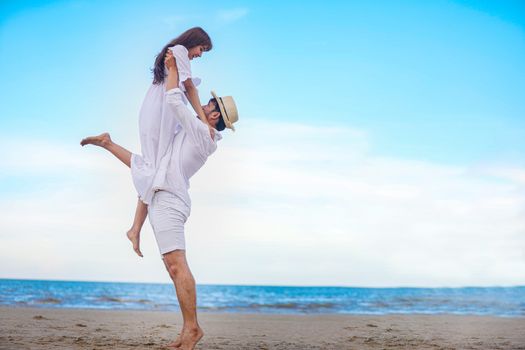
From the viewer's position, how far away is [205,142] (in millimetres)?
4008

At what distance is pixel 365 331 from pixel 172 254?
3667 mm

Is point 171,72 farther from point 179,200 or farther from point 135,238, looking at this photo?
point 135,238

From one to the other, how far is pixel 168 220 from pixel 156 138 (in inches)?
23.2

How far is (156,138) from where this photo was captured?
162 inches

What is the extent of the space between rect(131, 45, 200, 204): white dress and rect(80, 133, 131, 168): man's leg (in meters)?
0.09

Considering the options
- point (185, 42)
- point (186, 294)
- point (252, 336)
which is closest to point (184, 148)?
point (185, 42)

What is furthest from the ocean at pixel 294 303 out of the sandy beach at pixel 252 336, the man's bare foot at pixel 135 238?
the man's bare foot at pixel 135 238

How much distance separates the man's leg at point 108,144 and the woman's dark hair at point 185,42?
0.53 meters

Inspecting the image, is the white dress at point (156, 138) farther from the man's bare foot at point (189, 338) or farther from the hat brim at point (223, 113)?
the man's bare foot at point (189, 338)

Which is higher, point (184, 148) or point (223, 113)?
point (223, 113)

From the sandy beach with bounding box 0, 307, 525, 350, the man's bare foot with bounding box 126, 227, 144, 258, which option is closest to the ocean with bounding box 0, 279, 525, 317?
the sandy beach with bounding box 0, 307, 525, 350

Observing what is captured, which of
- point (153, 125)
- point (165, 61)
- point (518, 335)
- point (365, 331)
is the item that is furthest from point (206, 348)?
point (518, 335)

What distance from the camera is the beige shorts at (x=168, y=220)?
3.94 metres

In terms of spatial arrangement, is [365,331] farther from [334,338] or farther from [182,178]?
[182,178]
